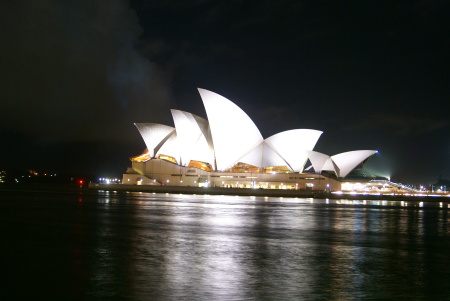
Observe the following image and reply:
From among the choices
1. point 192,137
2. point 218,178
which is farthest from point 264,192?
point 192,137

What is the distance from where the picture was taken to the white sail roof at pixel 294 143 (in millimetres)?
64812

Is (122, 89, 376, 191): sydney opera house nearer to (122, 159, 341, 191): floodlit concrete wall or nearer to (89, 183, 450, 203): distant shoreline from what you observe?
(122, 159, 341, 191): floodlit concrete wall

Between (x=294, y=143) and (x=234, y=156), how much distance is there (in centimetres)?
860

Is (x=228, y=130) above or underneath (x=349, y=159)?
above

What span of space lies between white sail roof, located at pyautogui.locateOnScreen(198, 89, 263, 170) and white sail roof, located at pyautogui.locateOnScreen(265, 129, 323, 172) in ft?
8.08

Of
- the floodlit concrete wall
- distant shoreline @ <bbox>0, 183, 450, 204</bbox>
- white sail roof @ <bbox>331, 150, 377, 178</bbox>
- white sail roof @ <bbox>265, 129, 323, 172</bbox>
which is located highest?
white sail roof @ <bbox>265, 129, 323, 172</bbox>

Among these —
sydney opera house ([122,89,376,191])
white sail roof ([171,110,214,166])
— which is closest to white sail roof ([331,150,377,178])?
sydney opera house ([122,89,376,191])

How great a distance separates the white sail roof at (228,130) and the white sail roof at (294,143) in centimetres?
246

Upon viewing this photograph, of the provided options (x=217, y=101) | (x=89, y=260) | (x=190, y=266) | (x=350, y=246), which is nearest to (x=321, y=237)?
(x=350, y=246)

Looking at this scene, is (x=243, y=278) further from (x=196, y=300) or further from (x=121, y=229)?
Answer: (x=121, y=229)

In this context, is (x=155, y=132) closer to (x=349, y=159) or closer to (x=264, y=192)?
(x=264, y=192)

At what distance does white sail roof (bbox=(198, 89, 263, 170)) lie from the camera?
60281 millimetres

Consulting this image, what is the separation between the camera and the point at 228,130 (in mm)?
62500

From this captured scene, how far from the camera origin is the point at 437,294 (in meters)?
8.14
